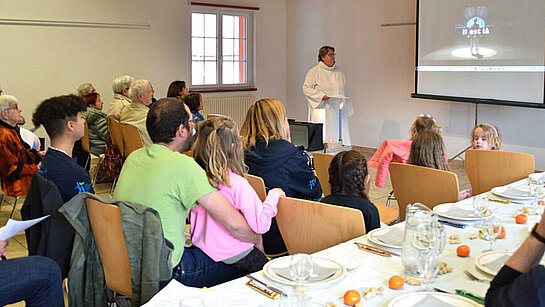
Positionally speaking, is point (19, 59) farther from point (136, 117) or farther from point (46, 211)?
point (46, 211)

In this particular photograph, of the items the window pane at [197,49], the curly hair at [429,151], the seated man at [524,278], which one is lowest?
the seated man at [524,278]

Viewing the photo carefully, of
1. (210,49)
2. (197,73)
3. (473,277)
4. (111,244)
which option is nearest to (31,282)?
(111,244)

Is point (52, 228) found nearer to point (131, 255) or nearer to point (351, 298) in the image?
point (131, 255)

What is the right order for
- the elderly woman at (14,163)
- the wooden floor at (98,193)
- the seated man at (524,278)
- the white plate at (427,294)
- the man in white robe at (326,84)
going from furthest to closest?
1. the man in white robe at (326,84)
2. the elderly woman at (14,163)
3. the wooden floor at (98,193)
4. the white plate at (427,294)
5. the seated man at (524,278)

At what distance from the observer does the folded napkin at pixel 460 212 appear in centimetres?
254

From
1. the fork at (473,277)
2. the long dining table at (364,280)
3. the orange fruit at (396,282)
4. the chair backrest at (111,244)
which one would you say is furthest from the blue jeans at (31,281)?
the fork at (473,277)

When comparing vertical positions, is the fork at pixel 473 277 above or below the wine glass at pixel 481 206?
below

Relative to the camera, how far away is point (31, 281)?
2264 mm

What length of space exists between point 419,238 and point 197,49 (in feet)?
26.8

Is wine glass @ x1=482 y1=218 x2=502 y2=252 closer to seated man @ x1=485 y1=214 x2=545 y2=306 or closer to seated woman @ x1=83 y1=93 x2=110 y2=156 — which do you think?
seated man @ x1=485 y1=214 x2=545 y2=306

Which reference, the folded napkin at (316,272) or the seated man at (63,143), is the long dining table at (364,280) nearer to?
the folded napkin at (316,272)

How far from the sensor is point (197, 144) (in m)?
2.63

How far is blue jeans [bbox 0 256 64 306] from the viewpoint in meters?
2.22

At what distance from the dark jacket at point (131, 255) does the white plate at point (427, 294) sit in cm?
92
